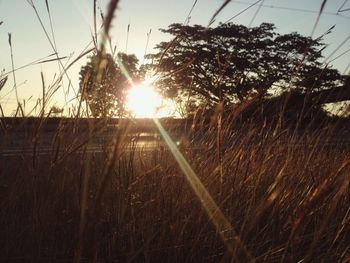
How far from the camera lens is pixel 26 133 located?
1727 mm

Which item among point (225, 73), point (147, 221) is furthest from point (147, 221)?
point (225, 73)

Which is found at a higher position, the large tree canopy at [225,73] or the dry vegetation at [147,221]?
the large tree canopy at [225,73]

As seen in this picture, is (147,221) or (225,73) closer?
(147,221)

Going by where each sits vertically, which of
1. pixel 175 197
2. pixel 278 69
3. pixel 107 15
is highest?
pixel 278 69

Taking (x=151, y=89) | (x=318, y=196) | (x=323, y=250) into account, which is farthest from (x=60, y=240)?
(x=318, y=196)

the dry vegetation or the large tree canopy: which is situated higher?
the large tree canopy

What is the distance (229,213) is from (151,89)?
51 cm

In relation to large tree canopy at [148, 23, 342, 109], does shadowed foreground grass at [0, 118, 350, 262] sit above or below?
below

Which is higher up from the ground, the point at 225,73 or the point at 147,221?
the point at 225,73

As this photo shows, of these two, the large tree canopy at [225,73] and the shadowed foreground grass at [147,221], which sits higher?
the large tree canopy at [225,73]

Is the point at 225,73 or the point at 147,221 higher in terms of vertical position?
the point at 225,73

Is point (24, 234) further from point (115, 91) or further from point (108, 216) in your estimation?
point (115, 91)

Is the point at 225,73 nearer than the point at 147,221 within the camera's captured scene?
No

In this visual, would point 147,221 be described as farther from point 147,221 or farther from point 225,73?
point 225,73
